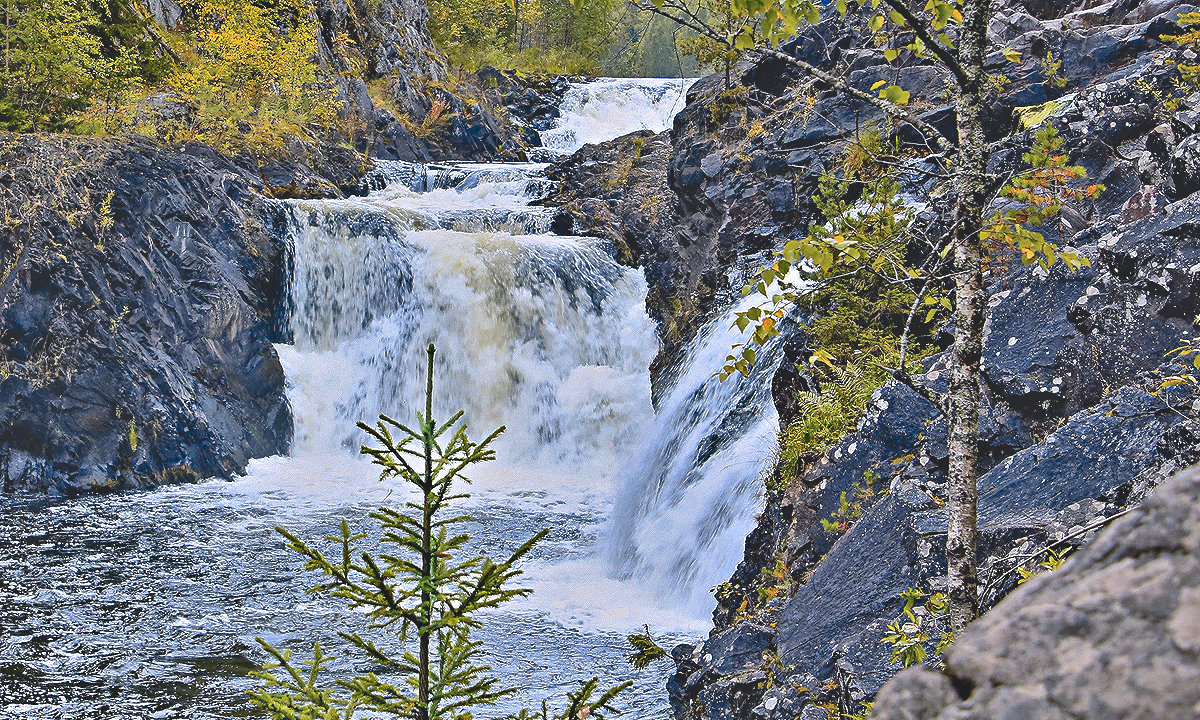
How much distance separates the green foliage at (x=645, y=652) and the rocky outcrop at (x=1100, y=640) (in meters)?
6.15

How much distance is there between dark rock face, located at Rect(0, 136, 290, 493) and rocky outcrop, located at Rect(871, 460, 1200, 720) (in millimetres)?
13378

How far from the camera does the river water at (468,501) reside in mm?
7520

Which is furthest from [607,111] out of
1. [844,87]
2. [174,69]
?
[844,87]

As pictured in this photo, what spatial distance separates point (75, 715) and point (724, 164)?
36.0 feet

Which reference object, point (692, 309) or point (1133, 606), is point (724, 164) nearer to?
point (692, 309)

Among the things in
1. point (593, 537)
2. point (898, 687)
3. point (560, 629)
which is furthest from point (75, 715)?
point (898, 687)

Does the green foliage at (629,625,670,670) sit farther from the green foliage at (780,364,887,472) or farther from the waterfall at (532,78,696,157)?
the waterfall at (532,78,696,157)

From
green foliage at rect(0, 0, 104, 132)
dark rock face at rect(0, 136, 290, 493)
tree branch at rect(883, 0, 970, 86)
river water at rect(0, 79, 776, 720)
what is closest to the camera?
tree branch at rect(883, 0, 970, 86)

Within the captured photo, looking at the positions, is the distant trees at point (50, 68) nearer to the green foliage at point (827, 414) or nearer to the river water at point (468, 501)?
the river water at point (468, 501)

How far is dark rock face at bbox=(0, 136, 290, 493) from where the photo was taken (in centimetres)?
1220

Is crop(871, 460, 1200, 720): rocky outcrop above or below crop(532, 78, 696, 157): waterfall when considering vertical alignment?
below

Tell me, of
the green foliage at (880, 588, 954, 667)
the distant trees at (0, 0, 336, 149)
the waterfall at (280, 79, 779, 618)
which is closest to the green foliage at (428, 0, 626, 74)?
the distant trees at (0, 0, 336, 149)

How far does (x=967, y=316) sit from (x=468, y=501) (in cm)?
1072

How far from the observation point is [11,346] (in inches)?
480
